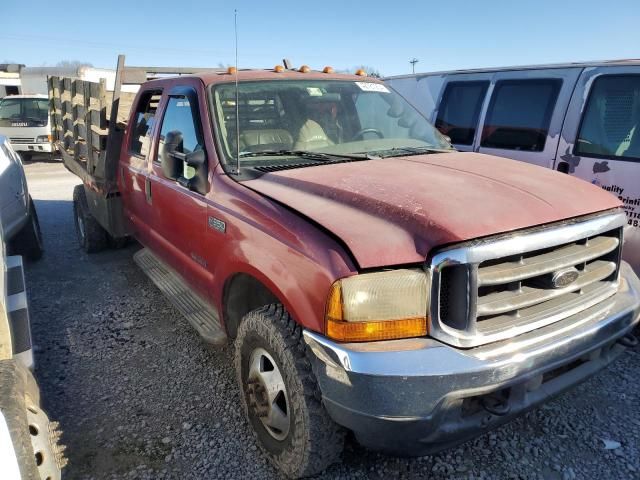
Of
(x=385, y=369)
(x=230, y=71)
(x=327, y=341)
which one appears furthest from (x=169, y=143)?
(x=385, y=369)

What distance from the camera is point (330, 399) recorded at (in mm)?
2045

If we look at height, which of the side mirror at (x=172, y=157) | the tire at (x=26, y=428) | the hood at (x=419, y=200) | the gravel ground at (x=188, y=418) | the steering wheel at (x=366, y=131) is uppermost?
the steering wheel at (x=366, y=131)

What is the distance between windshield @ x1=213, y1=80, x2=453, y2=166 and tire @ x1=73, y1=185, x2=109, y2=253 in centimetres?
332

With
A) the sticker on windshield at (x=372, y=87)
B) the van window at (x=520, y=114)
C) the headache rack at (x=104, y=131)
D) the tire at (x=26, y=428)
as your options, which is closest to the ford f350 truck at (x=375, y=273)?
the sticker on windshield at (x=372, y=87)

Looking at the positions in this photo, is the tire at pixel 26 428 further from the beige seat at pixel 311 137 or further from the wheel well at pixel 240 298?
the beige seat at pixel 311 137

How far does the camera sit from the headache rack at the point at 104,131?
5.07m

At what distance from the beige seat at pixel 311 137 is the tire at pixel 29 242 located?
3906 millimetres

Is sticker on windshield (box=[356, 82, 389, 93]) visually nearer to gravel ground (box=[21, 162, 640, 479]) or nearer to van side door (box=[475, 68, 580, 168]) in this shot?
van side door (box=[475, 68, 580, 168])

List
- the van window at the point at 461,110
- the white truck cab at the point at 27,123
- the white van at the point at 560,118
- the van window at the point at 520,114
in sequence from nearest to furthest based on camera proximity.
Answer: the white van at the point at 560,118 < the van window at the point at 520,114 < the van window at the point at 461,110 < the white truck cab at the point at 27,123

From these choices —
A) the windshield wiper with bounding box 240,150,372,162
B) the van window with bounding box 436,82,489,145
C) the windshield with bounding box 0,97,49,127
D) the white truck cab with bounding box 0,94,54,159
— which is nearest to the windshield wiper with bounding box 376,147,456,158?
the windshield wiper with bounding box 240,150,372,162

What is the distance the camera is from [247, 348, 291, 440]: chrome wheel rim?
242 centimetres

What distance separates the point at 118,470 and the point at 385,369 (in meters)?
1.63

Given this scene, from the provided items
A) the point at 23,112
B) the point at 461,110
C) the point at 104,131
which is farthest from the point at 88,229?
the point at 23,112

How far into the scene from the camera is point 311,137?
10.9ft
